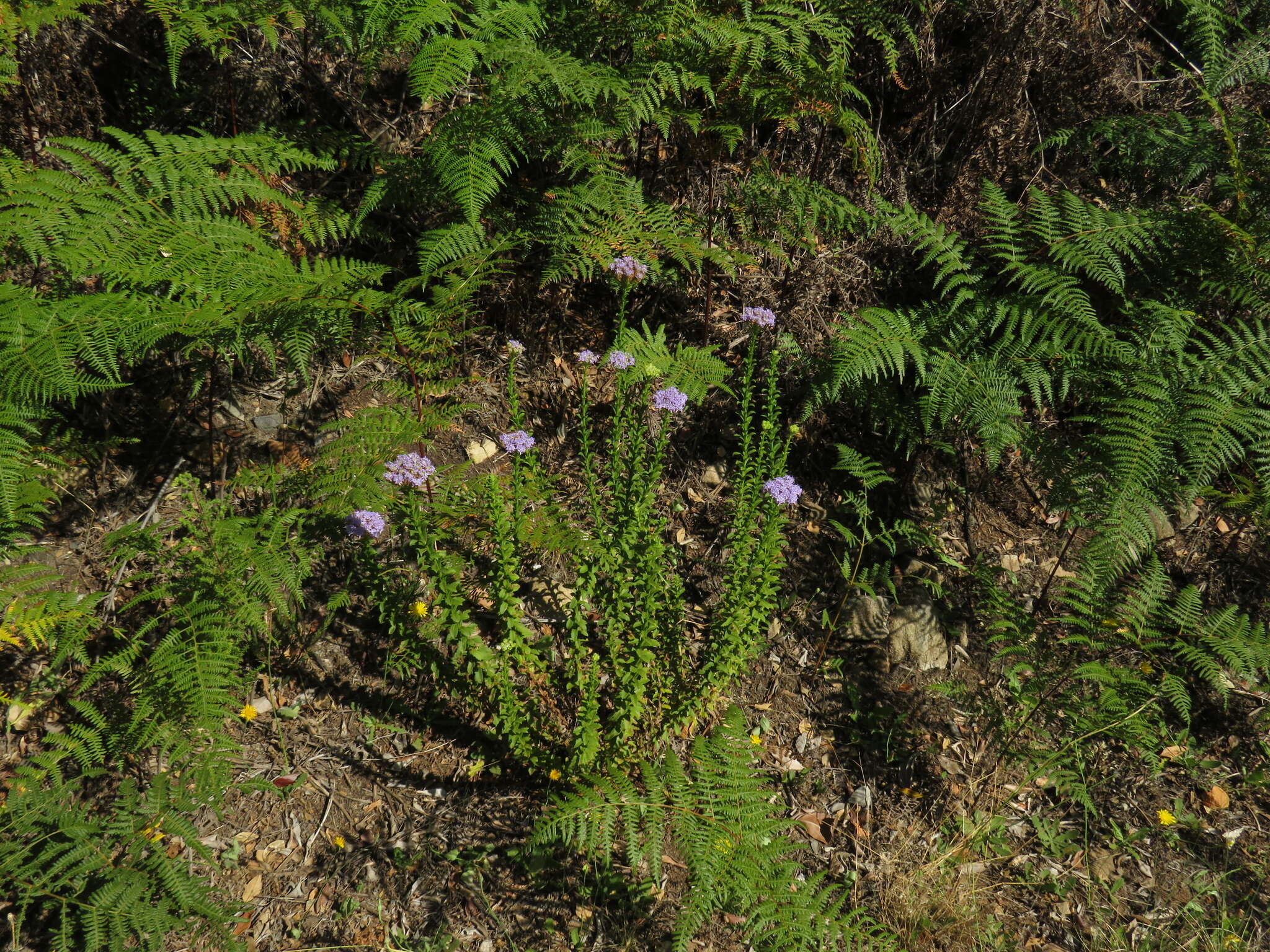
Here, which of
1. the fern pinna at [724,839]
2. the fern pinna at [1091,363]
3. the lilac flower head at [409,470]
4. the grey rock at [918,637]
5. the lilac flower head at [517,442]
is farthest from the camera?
the grey rock at [918,637]

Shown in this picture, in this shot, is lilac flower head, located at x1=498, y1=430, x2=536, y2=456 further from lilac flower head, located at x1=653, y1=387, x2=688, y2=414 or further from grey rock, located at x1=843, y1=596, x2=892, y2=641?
grey rock, located at x1=843, y1=596, x2=892, y2=641

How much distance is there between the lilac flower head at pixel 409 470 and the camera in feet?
8.14

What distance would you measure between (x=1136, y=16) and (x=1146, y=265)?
186 cm

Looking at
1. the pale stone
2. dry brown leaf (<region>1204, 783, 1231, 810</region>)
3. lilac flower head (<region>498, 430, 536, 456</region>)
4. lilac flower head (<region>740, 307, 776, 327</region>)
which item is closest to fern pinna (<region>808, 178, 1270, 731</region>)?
lilac flower head (<region>740, 307, 776, 327</region>)

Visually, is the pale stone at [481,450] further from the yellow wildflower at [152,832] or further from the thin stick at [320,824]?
the yellow wildflower at [152,832]

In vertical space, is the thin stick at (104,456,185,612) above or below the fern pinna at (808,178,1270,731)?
below

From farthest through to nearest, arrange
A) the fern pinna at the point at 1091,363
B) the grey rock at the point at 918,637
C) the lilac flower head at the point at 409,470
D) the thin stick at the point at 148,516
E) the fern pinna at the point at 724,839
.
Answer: the grey rock at the point at 918,637 < the fern pinna at the point at 1091,363 < the thin stick at the point at 148,516 < the lilac flower head at the point at 409,470 < the fern pinna at the point at 724,839

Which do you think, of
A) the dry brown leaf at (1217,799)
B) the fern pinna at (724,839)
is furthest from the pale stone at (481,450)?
the dry brown leaf at (1217,799)

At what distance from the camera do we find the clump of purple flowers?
3107mm

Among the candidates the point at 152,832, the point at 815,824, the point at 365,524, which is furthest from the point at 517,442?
the point at 815,824

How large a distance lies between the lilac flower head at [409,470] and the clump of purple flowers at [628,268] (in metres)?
1.07

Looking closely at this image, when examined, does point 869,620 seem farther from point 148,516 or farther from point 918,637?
point 148,516

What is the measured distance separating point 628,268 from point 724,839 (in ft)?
6.48

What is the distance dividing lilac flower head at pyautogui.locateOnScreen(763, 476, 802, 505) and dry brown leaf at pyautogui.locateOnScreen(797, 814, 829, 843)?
119 cm
